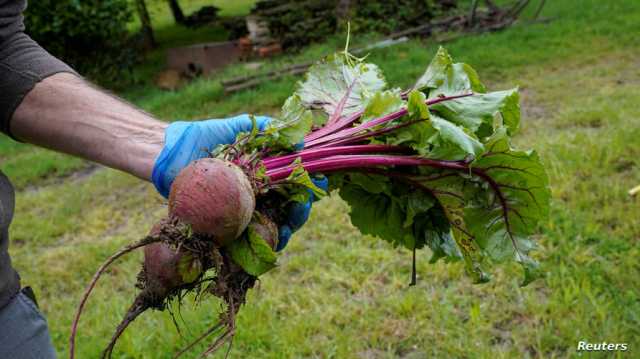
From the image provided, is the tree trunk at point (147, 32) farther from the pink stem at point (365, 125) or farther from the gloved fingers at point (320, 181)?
the gloved fingers at point (320, 181)

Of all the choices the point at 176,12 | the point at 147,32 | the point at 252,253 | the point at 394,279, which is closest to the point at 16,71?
the point at 252,253

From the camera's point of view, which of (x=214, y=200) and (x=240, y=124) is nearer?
(x=214, y=200)

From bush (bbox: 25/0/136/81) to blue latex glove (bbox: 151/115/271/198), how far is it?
375 inches

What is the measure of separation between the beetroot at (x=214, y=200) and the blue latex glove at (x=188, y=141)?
0.23 meters

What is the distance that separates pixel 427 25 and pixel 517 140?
232 inches

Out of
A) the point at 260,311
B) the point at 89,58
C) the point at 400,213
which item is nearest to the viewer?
the point at 400,213

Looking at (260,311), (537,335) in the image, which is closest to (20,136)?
(260,311)

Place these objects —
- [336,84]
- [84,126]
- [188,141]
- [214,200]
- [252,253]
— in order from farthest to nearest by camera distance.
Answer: [336,84], [188,141], [84,126], [252,253], [214,200]

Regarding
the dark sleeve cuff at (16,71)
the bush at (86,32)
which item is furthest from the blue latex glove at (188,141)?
the bush at (86,32)

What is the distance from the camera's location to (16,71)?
203 centimetres

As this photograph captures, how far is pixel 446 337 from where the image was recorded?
2.98 meters

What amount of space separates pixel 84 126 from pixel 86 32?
1024 centimetres

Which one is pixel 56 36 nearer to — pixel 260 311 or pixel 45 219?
pixel 45 219

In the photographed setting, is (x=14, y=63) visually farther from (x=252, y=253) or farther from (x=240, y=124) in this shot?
(x=252, y=253)
